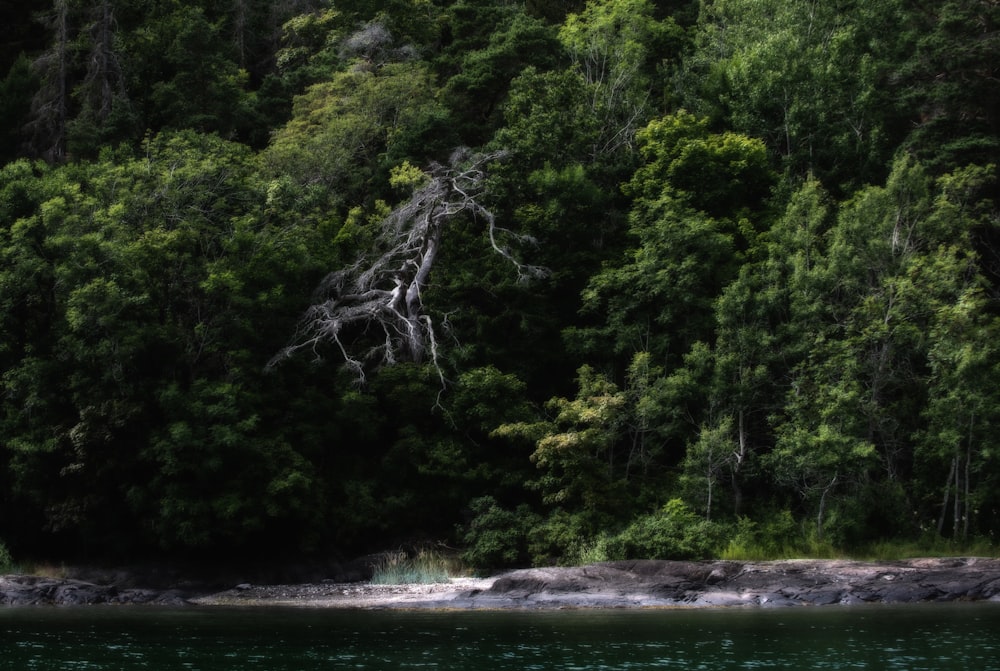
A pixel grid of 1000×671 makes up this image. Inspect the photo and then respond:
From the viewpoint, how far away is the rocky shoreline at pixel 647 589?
26.5 m

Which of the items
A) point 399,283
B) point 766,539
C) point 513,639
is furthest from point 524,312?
point 513,639

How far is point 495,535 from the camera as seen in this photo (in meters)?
31.3

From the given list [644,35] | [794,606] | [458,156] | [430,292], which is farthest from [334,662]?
[644,35]

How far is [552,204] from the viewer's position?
124 ft

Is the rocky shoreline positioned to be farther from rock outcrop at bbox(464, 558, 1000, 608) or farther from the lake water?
the lake water

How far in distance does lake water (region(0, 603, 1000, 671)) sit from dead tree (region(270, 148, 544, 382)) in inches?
435

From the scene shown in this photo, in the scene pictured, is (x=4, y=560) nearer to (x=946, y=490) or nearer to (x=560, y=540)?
(x=560, y=540)

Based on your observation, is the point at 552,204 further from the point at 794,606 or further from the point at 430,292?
the point at 794,606

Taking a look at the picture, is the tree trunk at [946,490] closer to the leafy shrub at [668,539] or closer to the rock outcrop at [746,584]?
the rock outcrop at [746,584]

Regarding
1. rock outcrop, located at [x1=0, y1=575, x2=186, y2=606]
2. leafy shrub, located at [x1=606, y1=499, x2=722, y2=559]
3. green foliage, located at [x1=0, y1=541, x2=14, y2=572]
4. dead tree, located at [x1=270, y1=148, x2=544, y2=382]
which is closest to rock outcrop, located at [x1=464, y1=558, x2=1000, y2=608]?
leafy shrub, located at [x1=606, y1=499, x2=722, y2=559]

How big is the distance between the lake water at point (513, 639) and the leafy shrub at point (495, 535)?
4.98m

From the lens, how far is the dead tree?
3509cm

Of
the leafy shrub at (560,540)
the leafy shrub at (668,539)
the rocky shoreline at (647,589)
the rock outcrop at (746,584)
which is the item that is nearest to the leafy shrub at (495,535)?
the leafy shrub at (560,540)

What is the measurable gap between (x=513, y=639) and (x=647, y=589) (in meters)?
8.22
